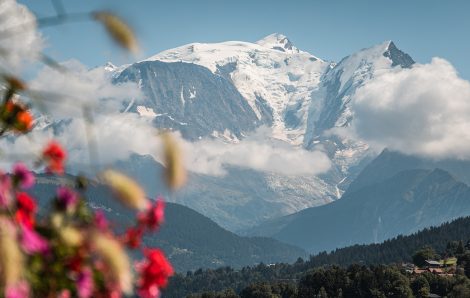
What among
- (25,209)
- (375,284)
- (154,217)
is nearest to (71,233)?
(25,209)

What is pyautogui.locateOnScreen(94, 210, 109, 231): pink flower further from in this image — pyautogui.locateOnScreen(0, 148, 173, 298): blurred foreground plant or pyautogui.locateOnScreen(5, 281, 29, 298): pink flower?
pyautogui.locateOnScreen(5, 281, 29, 298): pink flower

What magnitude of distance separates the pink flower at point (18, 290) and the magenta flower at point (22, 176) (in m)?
1.39

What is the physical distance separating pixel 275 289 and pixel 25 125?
17260cm

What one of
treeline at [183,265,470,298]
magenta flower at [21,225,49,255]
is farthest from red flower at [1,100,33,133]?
treeline at [183,265,470,298]

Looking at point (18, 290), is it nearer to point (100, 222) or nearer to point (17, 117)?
point (100, 222)

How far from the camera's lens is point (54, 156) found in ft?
15.0

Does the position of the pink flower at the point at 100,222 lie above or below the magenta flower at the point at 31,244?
above

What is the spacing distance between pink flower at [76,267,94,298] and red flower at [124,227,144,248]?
608 mm

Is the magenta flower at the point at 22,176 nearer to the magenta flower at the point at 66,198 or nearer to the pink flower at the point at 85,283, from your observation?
the magenta flower at the point at 66,198

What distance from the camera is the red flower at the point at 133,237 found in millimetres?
4248

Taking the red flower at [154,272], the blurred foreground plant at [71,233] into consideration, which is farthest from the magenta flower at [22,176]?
the red flower at [154,272]

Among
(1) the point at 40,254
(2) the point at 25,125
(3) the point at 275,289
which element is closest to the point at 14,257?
(1) the point at 40,254


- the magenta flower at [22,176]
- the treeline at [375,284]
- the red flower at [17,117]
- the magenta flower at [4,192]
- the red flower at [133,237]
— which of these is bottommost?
the red flower at [133,237]

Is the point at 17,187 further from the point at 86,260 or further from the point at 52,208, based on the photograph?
the point at 86,260
